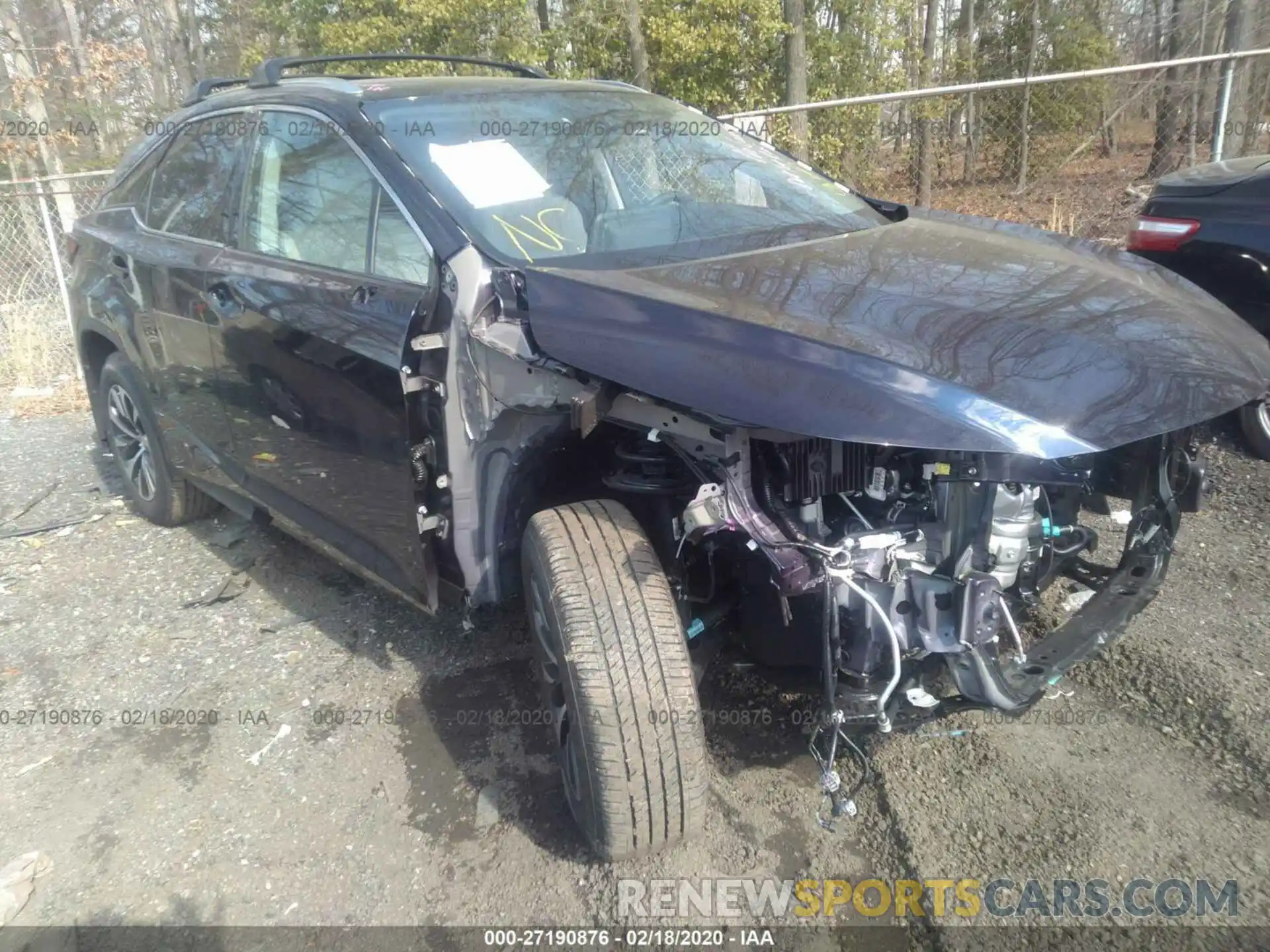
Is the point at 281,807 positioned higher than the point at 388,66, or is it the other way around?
the point at 388,66

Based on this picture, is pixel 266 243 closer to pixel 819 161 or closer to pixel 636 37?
pixel 819 161

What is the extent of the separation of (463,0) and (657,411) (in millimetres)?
13944

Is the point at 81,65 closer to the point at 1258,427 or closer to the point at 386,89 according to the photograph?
the point at 386,89

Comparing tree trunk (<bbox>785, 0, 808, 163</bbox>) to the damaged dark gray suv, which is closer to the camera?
the damaged dark gray suv


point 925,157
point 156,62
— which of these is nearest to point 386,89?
point 925,157

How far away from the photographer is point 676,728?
84.6 inches

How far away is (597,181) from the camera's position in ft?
9.60

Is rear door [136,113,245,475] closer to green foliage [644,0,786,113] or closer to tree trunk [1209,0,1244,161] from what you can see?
tree trunk [1209,0,1244,161]

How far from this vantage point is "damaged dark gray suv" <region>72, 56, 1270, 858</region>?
1984 millimetres

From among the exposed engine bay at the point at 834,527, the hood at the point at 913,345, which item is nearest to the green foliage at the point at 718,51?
the hood at the point at 913,345

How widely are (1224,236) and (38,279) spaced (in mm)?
9801

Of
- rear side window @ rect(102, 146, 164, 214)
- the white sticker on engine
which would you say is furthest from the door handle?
the white sticker on engine

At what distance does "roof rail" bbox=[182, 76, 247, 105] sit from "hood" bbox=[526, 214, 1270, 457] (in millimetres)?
2504

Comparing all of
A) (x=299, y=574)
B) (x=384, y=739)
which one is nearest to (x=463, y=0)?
(x=299, y=574)
